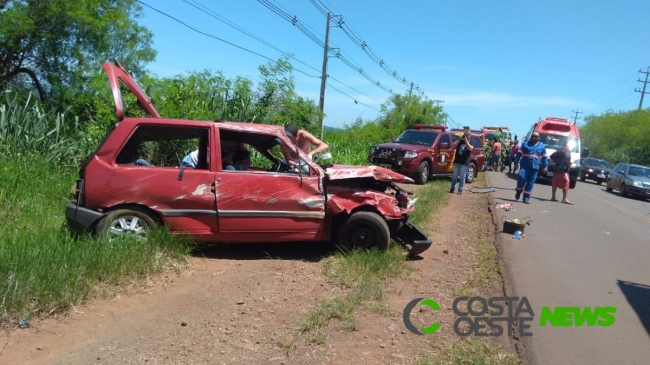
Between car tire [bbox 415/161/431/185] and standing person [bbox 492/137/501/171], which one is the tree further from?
standing person [bbox 492/137/501/171]

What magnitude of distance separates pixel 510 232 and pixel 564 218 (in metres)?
2.99

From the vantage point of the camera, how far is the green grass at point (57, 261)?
397cm

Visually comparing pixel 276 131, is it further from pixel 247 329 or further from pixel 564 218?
pixel 564 218

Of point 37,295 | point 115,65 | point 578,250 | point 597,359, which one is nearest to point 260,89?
point 115,65

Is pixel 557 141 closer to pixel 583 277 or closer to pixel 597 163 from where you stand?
pixel 597 163

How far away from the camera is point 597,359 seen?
3855 millimetres

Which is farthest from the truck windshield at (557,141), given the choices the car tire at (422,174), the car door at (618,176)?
the car tire at (422,174)

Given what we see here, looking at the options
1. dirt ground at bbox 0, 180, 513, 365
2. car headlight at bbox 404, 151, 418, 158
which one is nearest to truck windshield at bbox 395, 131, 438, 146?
car headlight at bbox 404, 151, 418, 158

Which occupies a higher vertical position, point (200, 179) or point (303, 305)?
point (200, 179)

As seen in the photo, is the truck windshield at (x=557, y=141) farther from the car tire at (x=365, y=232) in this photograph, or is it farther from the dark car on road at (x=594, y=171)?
the car tire at (x=365, y=232)

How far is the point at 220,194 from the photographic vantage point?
5578mm

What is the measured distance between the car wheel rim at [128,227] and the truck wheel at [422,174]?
10.4 metres

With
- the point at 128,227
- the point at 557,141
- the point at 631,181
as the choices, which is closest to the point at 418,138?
the point at 557,141

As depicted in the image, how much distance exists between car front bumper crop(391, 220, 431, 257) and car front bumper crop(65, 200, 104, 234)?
364 cm
